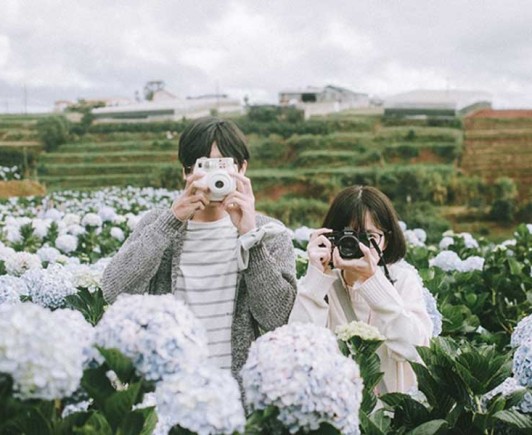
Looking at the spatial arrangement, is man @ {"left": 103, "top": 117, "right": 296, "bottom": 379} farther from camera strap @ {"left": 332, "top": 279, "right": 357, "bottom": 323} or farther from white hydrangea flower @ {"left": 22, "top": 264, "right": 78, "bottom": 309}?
white hydrangea flower @ {"left": 22, "top": 264, "right": 78, "bottom": 309}

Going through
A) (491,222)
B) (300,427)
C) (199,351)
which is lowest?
(491,222)

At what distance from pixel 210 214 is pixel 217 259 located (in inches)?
4.9

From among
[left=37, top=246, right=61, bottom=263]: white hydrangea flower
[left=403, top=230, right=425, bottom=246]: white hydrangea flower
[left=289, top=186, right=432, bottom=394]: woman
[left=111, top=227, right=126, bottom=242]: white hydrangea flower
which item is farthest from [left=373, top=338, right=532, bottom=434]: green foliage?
[left=403, top=230, right=425, bottom=246]: white hydrangea flower

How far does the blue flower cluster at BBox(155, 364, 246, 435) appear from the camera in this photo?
3.14ft

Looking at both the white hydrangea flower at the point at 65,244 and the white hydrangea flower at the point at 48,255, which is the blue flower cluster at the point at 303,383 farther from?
the white hydrangea flower at the point at 65,244

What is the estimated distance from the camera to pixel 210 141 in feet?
6.27

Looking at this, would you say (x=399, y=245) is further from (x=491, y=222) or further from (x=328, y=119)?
(x=328, y=119)

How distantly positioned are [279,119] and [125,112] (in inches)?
383

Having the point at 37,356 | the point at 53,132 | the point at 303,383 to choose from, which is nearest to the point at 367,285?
the point at 303,383

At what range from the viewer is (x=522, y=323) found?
1.63 meters

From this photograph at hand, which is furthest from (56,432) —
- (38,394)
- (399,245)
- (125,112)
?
(125,112)

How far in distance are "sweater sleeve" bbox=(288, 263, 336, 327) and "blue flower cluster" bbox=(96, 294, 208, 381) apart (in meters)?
0.76

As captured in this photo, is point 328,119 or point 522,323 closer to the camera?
point 522,323

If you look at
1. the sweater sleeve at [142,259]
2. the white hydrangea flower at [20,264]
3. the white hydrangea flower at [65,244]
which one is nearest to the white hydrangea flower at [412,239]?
the white hydrangea flower at [65,244]
